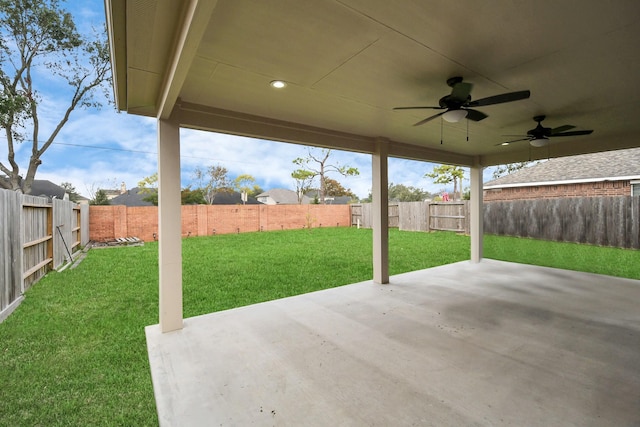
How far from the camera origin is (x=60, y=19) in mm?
9586

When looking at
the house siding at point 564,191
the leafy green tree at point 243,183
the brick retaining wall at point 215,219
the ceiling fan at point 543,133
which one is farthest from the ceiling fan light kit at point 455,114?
the leafy green tree at point 243,183

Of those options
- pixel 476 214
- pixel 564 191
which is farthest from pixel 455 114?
pixel 564 191

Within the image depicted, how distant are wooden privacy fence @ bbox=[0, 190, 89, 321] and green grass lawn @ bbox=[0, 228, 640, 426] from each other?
0.22 m

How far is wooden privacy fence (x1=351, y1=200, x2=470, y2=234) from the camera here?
10844 millimetres

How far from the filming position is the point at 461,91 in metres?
2.43

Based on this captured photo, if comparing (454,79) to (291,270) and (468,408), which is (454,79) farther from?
(291,270)

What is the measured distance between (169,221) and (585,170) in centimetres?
1212

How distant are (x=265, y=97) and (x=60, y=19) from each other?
38.4 ft

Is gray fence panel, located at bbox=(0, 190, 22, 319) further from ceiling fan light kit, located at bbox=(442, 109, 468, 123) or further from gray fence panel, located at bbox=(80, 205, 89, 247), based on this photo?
gray fence panel, located at bbox=(80, 205, 89, 247)

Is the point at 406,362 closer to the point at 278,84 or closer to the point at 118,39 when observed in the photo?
the point at 278,84

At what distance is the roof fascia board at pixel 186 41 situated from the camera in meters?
1.34

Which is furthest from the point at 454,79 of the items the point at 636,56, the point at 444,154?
the point at 444,154

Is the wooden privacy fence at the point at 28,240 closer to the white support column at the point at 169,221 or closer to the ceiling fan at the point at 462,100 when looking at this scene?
the white support column at the point at 169,221

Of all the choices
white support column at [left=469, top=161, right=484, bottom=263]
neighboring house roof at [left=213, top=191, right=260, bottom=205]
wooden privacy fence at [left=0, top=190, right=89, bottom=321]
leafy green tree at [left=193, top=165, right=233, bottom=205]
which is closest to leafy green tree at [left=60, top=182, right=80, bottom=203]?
leafy green tree at [left=193, top=165, right=233, bottom=205]
